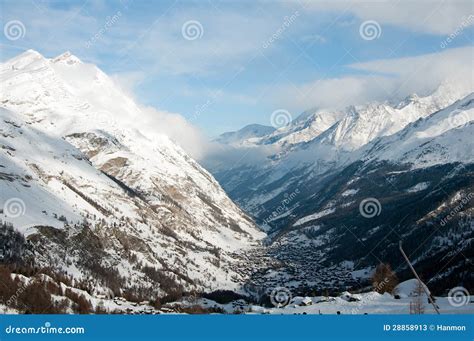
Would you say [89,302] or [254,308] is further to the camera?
[89,302]

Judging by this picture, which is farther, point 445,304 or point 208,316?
point 445,304

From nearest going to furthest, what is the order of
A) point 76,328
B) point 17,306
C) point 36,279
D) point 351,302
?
point 76,328 < point 351,302 < point 17,306 < point 36,279

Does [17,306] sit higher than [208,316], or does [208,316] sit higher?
[17,306]

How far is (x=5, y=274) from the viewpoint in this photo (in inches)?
6270

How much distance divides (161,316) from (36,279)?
4334 inches

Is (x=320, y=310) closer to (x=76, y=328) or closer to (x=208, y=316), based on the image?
(x=208, y=316)

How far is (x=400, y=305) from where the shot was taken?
9369 centimetres

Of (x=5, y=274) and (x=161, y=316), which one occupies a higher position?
(x=5, y=274)

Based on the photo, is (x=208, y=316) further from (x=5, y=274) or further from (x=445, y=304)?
(x=5, y=274)

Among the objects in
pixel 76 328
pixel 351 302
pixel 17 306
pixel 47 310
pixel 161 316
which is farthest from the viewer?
pixel 47 310

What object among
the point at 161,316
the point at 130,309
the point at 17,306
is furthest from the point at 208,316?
the point at 130,309

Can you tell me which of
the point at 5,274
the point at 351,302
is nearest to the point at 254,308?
the point at 351,302

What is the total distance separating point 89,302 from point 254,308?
62871 mm

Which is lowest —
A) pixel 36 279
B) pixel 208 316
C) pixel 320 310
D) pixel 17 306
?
pixel 208 316
